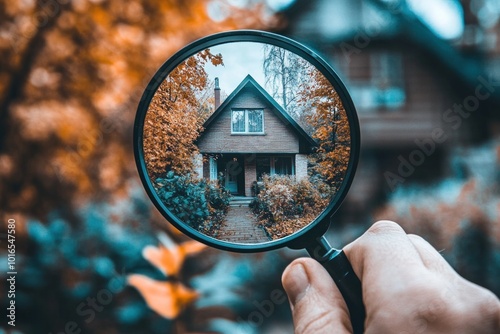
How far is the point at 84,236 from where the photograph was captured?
2.01 m

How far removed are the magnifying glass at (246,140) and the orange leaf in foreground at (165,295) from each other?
3.91 feet

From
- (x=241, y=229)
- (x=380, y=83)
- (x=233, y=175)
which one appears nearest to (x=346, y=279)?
(x=241, y=229)

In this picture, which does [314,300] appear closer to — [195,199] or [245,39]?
[195,199]

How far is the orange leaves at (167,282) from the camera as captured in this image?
6.43ft

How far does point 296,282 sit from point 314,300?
0.05m

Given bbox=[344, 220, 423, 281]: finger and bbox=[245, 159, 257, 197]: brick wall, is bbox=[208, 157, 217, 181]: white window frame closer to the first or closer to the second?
bbox=[245, 159, 257, 197]: brick wall

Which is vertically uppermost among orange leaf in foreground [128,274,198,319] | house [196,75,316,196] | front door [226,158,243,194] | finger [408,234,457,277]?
house [196,75,316,196]

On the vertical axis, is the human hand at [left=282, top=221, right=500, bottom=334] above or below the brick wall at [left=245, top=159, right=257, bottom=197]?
below

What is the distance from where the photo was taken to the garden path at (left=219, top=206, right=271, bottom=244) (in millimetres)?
807

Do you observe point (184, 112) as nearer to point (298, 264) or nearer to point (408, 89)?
point (298, 264)

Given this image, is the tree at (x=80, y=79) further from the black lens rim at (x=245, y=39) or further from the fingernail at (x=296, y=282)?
the fingernail at (x=296, y=282)

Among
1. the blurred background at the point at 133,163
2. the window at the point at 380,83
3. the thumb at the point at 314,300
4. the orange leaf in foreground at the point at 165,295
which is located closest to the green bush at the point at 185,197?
the thumb at the point at 314,300

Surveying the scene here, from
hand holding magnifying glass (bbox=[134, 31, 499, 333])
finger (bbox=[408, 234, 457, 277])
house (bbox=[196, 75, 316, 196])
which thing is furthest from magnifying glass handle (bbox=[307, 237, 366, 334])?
house (bbox=[196, 75, 316, 196])

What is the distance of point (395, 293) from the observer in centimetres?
58
